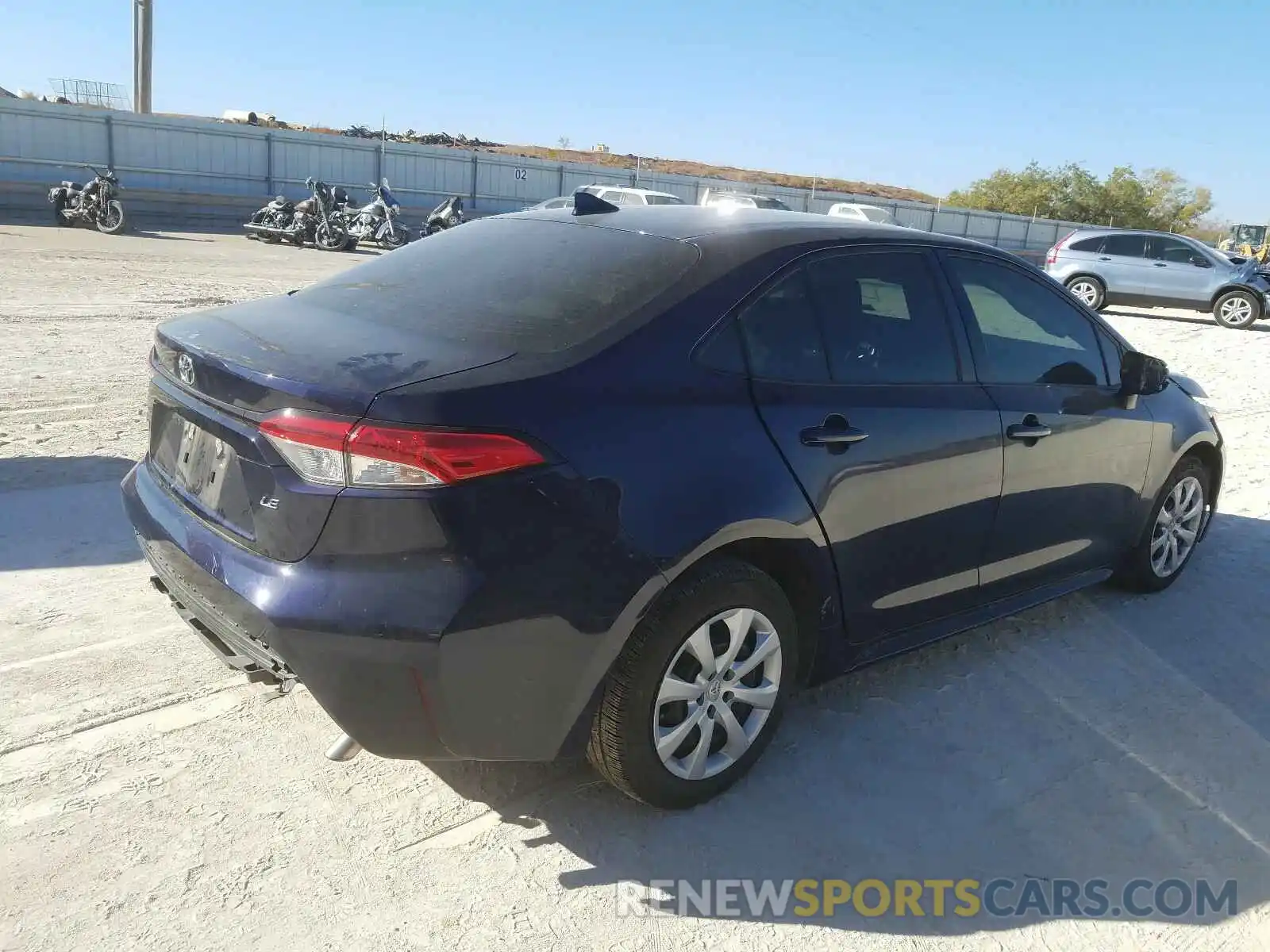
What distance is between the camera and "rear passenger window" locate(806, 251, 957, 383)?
3.39 m

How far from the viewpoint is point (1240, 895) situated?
2.98 m

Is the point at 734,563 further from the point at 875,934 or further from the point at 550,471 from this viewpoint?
the point at 875,934

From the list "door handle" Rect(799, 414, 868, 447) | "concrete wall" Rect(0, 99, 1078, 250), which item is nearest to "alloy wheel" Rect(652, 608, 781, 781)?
"door handle" Rect(799, 414, 868, 447)

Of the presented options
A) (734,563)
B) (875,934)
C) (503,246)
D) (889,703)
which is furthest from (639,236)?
(875,934)

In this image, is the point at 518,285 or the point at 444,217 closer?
the point at 518,285

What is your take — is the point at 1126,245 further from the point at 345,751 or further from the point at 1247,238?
the point at 1247,238

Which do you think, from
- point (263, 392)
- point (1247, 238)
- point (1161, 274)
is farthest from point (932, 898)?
point (1247, 238)

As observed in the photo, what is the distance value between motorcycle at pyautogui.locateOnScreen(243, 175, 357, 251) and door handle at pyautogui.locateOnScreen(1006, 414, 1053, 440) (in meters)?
20.0

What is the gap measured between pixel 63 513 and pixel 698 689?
3570 millimetres

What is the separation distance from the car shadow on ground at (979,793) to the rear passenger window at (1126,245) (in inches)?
682

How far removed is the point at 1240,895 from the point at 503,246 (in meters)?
2.99

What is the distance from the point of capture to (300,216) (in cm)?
2188

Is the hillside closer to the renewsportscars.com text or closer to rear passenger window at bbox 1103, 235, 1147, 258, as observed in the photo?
rear passenger window at bbox 1103, 235, 1147, 258

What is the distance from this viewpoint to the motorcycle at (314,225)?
21.9 metres
